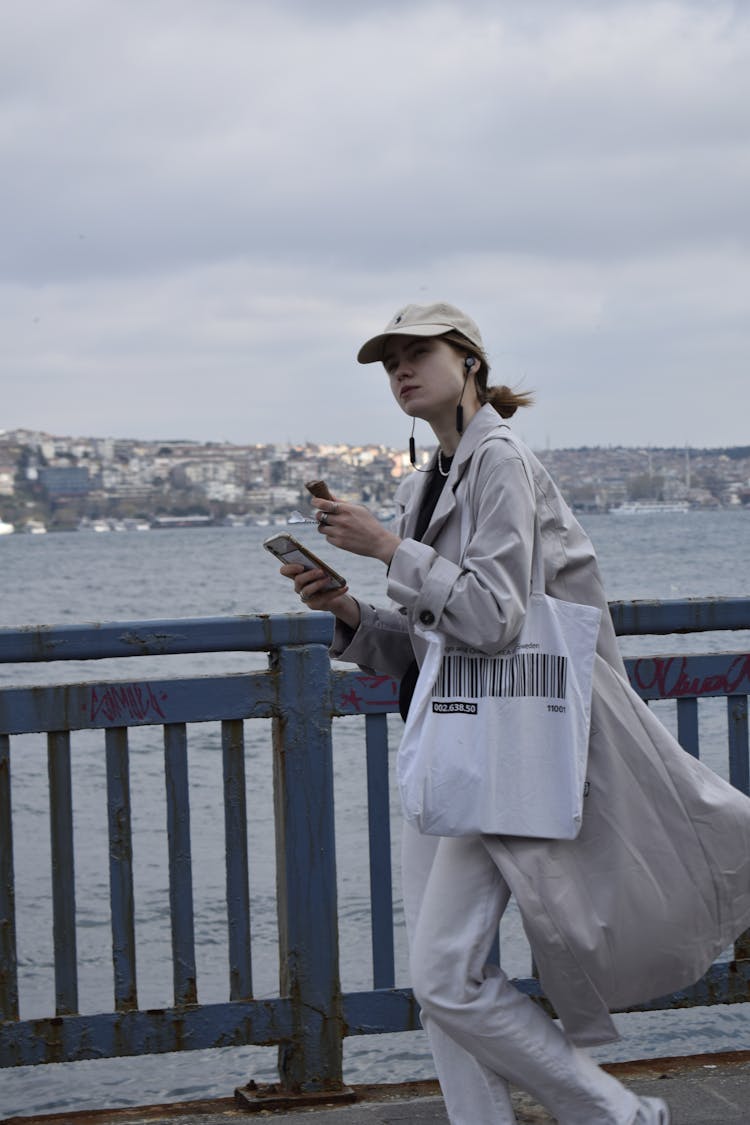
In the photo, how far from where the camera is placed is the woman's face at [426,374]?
10.4 feet

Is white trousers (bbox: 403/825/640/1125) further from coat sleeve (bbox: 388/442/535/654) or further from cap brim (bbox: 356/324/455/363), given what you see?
cap brim (bbox: 356/324/455/363)

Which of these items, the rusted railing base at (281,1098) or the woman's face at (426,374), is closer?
the woman's face at (426,374)

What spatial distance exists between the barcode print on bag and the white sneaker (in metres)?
0.91

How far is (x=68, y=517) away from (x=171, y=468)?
81.1 feet

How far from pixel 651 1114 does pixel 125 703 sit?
→ 5.07 ft

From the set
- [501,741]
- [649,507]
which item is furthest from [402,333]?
[649,507]

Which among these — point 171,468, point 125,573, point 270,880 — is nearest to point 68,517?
point 171,468

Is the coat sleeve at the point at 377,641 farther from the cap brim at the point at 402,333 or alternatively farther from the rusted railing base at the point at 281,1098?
the rusted railing base at the point at 281,1098

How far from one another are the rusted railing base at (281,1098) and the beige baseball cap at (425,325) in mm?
1914

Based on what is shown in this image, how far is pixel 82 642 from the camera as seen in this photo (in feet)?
12.2

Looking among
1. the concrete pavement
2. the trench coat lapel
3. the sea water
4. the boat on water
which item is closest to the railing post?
the concrete pavement

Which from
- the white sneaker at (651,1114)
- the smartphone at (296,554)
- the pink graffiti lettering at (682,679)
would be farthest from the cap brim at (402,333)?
the white sneaker at (651,1114)

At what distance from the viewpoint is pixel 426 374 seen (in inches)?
125

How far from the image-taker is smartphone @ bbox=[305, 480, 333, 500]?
3.13 m
